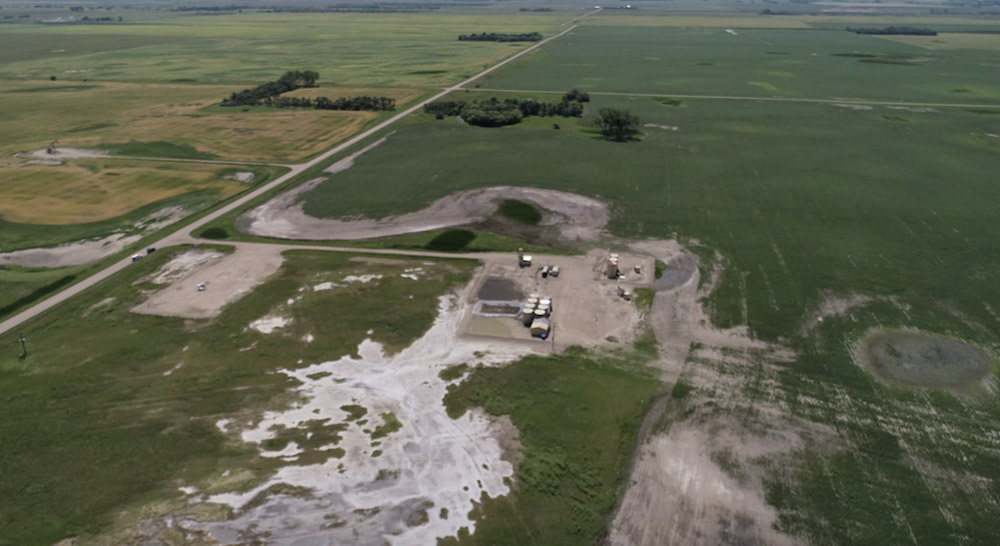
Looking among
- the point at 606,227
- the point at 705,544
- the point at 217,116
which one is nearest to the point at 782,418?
the point at 705,544

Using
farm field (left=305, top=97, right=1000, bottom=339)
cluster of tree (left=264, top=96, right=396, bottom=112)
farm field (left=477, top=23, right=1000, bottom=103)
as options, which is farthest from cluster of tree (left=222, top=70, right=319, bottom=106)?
farm field (left=305, top=97, right=1000, bottom=339)

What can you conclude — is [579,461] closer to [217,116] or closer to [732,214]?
[732,214]

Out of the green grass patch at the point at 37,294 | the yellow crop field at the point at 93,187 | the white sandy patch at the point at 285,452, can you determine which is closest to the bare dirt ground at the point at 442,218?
the yellow crop field at the point at 93,187

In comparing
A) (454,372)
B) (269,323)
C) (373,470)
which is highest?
(269,323)

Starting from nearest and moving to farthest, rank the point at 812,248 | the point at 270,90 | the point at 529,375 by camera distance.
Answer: the point at 529,375 < the point at 812,248 < the point at 270,90

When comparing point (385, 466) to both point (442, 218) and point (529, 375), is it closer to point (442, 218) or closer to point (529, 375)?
point (529, 375)

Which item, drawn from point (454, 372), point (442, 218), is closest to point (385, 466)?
point (454, 372)

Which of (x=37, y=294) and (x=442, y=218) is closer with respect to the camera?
(x=37, y=294)

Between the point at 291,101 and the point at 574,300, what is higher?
the point at 291,101
